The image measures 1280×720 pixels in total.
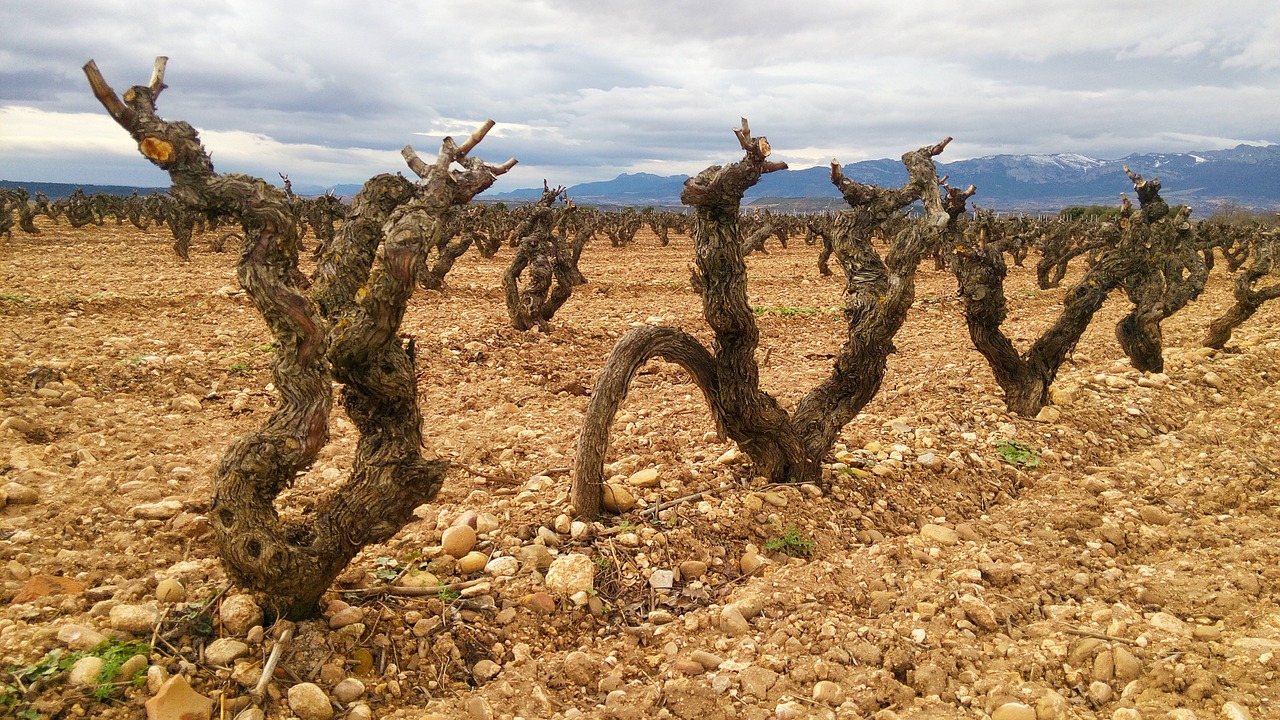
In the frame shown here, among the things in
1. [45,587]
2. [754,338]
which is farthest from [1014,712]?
[45,587]

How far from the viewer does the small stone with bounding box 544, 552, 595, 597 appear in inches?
170

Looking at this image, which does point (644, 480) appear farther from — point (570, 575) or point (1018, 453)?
point (1018, 453)

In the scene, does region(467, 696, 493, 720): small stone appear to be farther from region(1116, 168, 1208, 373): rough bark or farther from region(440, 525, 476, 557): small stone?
region(1116, 168, 1208, 373): rough bark

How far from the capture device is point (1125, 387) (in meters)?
9.09

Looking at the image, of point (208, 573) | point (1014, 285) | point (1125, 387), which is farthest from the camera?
point (1014, 285)

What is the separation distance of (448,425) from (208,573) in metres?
3.95

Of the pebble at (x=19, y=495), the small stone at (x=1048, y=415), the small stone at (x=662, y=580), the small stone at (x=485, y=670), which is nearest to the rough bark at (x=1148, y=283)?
the small stone at (x=1048, y=415)

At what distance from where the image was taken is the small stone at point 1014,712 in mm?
3207

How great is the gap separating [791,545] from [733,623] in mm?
1155

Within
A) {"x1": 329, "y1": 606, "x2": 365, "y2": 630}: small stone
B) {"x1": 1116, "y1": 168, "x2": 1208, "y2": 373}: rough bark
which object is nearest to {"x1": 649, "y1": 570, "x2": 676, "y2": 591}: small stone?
{"x1": 329, "y1": 606, "x2": 365, "y2": 630}: small stone

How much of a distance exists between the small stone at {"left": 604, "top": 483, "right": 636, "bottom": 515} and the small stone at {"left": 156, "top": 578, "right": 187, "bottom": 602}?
9.06ft

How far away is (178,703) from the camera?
2.95 metres

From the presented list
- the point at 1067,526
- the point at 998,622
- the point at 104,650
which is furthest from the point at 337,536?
the point at 1067,526

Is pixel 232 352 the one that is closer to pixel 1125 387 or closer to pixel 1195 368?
pixel 1125 387
